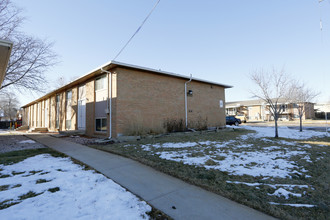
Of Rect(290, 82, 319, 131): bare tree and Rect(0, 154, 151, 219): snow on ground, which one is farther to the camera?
Rect(290, 82, 319, 131): bare tree

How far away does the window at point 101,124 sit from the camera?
1133 cm

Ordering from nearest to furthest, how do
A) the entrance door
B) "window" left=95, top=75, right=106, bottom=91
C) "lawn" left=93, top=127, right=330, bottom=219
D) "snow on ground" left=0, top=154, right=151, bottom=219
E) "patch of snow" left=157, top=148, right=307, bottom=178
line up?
"snow on ground" left=0, top=154, right=151, bottom=219, "lawn" left=93, top=127, right=330, bottom=219, "patch of snow" left=157, top=148, right=307, bottom=178, "window" left=95, top=75, right=106, bottom=91, the entrance door

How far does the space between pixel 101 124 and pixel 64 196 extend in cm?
918

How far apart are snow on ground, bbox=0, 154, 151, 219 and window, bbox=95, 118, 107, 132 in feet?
22.5

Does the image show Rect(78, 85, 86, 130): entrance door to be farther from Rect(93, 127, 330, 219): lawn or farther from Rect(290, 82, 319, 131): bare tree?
Rect(290, 82, 319, 131): bare tree

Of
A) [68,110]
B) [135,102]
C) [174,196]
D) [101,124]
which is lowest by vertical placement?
[174,196]

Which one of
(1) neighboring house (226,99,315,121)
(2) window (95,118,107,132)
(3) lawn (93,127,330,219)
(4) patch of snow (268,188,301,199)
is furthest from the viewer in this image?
(1) neighboring house (226,99,315,121)

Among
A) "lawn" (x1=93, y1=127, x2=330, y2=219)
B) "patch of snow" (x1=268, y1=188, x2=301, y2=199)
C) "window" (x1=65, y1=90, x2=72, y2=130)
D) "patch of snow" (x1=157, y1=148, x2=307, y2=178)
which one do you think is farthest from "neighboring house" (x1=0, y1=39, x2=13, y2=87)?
"window" (x1=65, y1=90, x2=72, y2=130)

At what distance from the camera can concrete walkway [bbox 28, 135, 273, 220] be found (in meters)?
2.52

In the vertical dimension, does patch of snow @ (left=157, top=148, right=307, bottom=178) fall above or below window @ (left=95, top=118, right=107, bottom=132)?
below

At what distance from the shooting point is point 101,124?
462 inches

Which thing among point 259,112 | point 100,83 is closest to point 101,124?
point 100,83

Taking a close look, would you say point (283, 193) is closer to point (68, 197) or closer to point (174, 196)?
point (174, 196)

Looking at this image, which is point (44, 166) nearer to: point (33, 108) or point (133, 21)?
point (133, 21)
